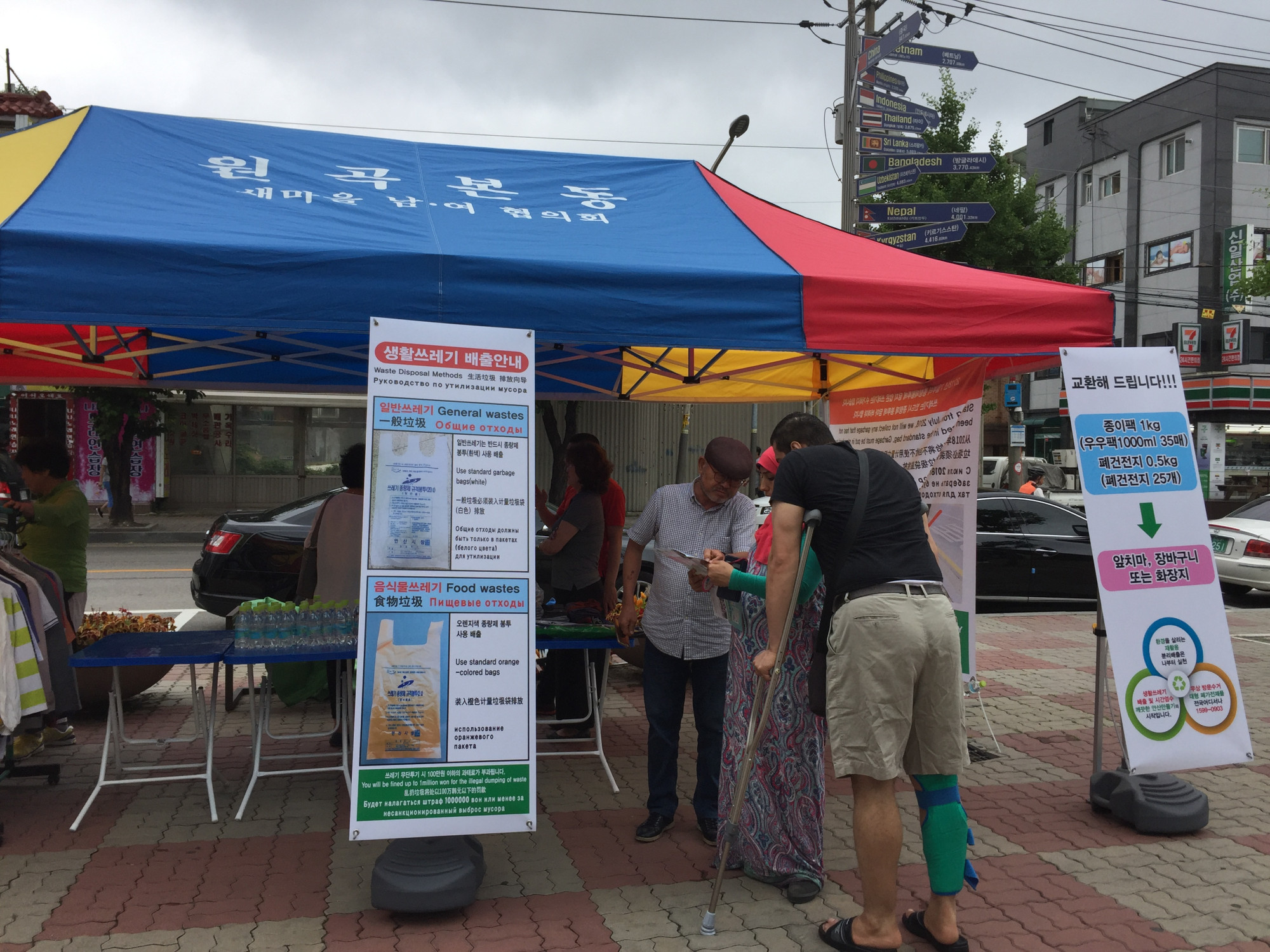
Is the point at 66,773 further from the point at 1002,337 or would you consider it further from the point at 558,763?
the point at 1002,337

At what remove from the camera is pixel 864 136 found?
37.5ft

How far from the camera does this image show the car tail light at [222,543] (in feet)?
30.6

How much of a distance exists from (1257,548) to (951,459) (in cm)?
954

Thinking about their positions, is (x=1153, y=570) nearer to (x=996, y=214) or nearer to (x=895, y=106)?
(x=895, y=106)

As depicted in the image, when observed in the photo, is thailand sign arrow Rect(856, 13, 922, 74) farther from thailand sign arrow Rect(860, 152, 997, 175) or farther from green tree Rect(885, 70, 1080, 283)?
green tree Rect(885, 70, 1080, 283)

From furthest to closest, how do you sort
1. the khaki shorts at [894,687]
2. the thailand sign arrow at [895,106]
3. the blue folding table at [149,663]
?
the thailand sign arrow at [895,106]
the blue folding table at [149,663]
the khaki shorts at [894,687]

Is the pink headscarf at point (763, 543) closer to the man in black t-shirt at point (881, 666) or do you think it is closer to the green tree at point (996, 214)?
the man in black t-shirt at point (881, 666)

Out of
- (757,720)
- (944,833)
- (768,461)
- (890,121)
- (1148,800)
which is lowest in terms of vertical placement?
(1148,800)

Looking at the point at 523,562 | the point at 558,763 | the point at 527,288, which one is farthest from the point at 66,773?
the point at 527,288

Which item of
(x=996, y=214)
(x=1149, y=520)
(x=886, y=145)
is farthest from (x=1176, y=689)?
(x=996, y=214)

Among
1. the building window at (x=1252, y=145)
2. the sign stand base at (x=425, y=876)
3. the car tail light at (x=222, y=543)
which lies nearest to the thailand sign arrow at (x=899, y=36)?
the car tail light at (x=222, y=543)

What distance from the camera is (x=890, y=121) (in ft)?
37.8

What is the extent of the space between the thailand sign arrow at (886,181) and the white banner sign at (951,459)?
5784 mm

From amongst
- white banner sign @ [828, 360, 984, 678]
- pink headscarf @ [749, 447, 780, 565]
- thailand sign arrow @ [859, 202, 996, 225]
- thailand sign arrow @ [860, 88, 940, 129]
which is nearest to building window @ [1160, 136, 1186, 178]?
thailand sign arrow @ [860, 88, 940, 129]
